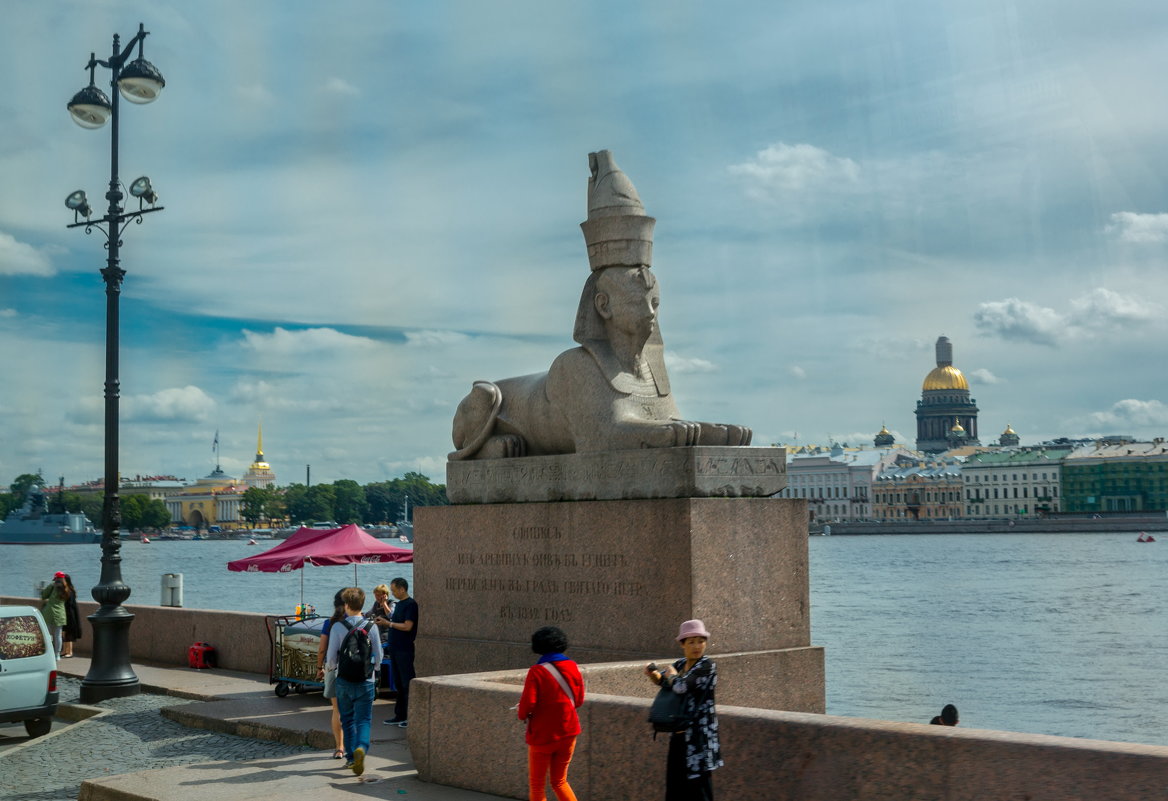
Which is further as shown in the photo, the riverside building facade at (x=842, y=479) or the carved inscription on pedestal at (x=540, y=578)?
the riverside building facade at (x=842, y=479)

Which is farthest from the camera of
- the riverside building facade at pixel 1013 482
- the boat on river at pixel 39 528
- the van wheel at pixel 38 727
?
the riverside building facade at pixel 1013 482

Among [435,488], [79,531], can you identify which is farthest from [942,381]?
[79,531]

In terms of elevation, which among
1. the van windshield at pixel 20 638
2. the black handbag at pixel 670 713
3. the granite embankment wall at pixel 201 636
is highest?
the black handbag at pixel 670 713

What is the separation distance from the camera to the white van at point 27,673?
39.9 ft

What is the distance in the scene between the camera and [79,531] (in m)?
130

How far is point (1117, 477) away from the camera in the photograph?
144m

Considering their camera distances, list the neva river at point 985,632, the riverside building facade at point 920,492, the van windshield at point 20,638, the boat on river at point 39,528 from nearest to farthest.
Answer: the van windshield at point 20,638, the neva river at point 985,632, the boat on river at point 39,528, the riverside building facade at point 920,492

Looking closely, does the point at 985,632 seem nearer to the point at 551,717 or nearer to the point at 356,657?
the point at 356,657

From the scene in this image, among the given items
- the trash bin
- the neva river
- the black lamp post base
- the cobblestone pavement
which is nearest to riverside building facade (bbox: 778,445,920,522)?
the neva river

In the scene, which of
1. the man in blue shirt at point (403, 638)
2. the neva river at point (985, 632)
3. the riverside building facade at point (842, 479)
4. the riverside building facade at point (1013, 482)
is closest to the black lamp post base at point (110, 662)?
the man in blue shirt at point (403, 638)

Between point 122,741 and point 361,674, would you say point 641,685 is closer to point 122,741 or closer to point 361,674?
point 361,674

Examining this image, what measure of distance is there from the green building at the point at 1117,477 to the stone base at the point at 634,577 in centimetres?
14072

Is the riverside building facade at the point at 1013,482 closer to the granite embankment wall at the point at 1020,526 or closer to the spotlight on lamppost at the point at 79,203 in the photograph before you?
the granite embankment wall at the point at 1020,526

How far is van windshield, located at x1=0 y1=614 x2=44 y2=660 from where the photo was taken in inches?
488
